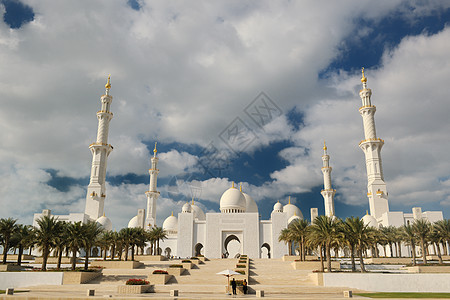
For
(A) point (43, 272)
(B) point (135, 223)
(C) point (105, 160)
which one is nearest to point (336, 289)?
(A) point (43, 272)

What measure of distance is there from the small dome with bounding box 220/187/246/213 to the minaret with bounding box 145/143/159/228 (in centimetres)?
1620

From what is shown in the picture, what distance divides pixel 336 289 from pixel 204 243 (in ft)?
Result: 102

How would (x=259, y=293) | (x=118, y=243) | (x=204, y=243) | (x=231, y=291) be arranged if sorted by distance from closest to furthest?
(x=259, y=293), (x=231, y=291), (x=118, y=243), (x=204, y=243)

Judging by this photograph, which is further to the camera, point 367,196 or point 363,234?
point 367,196

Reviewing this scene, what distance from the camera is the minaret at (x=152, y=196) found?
2627 inches

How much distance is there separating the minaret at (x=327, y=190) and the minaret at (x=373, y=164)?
29.1 feet

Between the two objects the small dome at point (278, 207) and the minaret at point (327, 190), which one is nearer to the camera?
the minaret at point (327, 190)

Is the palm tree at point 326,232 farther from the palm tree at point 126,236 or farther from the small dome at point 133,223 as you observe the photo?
the small dome at point 133,223

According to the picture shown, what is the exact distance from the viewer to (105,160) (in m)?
59.4

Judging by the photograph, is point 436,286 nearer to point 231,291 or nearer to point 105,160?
point 231,291

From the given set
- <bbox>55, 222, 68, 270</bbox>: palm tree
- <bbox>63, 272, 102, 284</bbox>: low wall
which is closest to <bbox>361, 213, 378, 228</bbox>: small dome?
<bbox>63, 272, 102, 284</bbox>: low wall

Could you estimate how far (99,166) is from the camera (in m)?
58.4

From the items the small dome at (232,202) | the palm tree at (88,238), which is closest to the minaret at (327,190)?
the small dome at (232,202)

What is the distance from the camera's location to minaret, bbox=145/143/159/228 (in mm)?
66731
